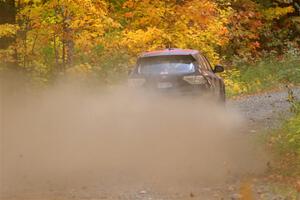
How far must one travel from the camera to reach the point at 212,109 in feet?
50.8

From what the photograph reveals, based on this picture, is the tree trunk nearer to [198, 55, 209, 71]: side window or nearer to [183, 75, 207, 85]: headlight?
[198, 55, 209, 71]: side window

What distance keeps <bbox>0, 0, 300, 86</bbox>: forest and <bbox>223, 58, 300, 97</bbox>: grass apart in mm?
179

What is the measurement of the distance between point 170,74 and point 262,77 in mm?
13969

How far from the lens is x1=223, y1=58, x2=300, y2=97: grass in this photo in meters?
25.5

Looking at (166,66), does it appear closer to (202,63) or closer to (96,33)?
(202,63)

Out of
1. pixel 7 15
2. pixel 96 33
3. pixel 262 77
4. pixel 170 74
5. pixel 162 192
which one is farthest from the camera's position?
pixel 262 77

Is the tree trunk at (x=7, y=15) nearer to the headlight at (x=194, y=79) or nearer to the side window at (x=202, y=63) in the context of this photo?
the side window at (x=202, y=63)

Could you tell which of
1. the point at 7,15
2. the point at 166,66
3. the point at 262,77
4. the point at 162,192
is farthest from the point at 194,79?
the point at 262,77

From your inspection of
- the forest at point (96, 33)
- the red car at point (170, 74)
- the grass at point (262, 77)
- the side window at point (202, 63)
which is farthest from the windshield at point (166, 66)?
the grass at point (262, 77)

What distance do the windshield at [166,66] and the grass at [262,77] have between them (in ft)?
33.0

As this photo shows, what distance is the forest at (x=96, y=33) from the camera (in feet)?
60.0

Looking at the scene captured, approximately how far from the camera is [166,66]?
14.7 metres

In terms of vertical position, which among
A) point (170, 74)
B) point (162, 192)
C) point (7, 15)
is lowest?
point (162, 192)

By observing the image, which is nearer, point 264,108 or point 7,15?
point 7,15
